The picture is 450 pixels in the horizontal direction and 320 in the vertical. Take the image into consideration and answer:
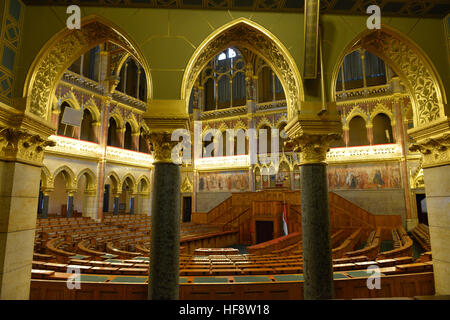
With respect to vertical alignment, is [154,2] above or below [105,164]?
above

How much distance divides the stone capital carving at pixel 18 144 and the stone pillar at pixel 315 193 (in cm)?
396

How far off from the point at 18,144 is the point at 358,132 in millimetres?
17111

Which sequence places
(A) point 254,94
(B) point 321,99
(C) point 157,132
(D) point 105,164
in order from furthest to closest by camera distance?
(A) point 254,94 → (D) point 105,164 → (B) point 321,99 → (C) point 157,132

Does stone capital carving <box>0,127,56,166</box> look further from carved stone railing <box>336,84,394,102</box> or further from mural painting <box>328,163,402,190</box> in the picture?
carved stone railing <box>336,84,394,102</box>

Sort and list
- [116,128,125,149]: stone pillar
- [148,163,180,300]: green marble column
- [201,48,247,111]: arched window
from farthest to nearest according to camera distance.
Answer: [201,48,247,111]: arched window
[116,128,125,149]: stone pillar
[148,163,180,300]: green marble column

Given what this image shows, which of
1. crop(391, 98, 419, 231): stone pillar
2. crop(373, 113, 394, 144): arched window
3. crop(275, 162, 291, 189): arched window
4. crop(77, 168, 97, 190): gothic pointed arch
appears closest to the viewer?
crop(391, 98, 419, 231): stone pillar

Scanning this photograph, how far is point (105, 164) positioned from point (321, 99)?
1448 cm

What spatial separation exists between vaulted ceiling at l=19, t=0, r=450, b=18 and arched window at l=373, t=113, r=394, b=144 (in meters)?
13.2

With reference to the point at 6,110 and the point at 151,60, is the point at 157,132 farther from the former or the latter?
the point at 6,110

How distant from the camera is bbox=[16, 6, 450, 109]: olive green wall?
14.1 ft

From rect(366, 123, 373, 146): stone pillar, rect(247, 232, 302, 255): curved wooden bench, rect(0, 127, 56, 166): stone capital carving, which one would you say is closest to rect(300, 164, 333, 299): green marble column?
rect(0, 127, 56, 166): stone capital carving

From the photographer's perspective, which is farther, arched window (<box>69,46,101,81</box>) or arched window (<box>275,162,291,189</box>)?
arched window (<box>275,162,291,189</box>)

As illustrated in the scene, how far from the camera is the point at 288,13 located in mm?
4566

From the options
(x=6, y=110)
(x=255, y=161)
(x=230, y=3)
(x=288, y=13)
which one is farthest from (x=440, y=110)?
(x=255, y=161)
